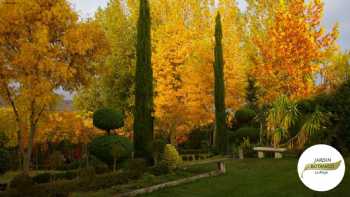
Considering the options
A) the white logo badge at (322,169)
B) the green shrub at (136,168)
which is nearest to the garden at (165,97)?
the green shrub at (136,168)

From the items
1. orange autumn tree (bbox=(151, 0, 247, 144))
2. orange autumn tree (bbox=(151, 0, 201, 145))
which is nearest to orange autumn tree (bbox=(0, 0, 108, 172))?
orange autumn tree (bbox=(151, 0, 201, 145))

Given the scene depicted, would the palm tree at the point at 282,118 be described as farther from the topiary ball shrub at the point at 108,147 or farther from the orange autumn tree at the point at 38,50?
the orange autumn tree at the point at 38,50

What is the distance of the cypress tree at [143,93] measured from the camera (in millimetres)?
14633

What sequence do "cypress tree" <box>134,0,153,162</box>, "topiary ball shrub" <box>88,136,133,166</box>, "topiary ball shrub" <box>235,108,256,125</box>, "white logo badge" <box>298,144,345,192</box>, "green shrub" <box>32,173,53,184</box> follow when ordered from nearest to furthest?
"white logo badge" <box>298,144,345,192</box>, "green shrub" <box>32,173,53,184</box>, "topiary ball shrub" <box>88,136,133,166</box>, "cypress tree" <box>134,0,153,162</box>, "topiary ball shrub" <box>235,108,256,125</box>

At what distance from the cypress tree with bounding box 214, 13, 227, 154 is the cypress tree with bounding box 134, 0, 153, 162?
550 cm

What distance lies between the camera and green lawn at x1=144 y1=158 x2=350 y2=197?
7832 millimetres

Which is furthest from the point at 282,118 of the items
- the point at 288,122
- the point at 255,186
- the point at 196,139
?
the point at 196,139

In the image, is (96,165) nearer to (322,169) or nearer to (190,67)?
(190,67)

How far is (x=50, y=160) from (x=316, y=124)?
1532cm

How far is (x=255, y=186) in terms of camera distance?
29.1ft

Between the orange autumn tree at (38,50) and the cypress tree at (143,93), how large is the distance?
296 cm

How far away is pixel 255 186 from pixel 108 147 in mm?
6992

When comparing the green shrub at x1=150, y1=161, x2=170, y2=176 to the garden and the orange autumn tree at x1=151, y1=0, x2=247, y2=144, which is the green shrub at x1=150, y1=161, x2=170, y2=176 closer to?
the garden

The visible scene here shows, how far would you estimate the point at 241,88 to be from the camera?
22.2m
